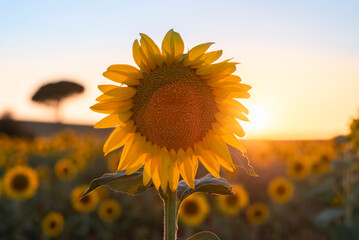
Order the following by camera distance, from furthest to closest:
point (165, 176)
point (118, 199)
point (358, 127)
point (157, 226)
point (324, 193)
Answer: point (118, 199)
point (157, 226)
point (324, 193)
point (358, 127)
point (165, 176)

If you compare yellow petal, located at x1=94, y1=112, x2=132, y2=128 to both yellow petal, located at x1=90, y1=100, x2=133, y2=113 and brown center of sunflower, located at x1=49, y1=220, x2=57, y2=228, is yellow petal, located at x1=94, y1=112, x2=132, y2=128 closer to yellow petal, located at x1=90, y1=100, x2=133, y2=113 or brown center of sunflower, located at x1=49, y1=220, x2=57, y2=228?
yellow petal, located at x1=90, y1=100, x2=133, y2=113

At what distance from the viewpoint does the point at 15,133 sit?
2773 centimetres

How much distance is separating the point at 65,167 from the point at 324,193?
189 inches

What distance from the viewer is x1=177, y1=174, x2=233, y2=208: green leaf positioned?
143 centimetres

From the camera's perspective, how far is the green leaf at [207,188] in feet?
4.69

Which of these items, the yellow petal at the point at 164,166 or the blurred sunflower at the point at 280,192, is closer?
the yellow petal at the point at 164,166

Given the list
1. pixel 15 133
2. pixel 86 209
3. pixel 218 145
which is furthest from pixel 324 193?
pixel 15 133

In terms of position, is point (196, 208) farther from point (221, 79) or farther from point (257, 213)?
point (221, 79)

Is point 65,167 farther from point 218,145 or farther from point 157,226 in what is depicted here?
point 218,145

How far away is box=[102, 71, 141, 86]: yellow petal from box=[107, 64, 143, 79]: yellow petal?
13 mm

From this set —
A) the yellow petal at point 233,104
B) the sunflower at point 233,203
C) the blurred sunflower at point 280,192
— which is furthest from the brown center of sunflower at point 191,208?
the yellow petal at point 233,104

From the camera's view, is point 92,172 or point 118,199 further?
point 92,172

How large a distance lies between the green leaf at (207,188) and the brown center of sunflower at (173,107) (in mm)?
182

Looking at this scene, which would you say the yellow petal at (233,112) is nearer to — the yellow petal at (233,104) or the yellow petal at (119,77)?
the yellow petal at (233,104)
